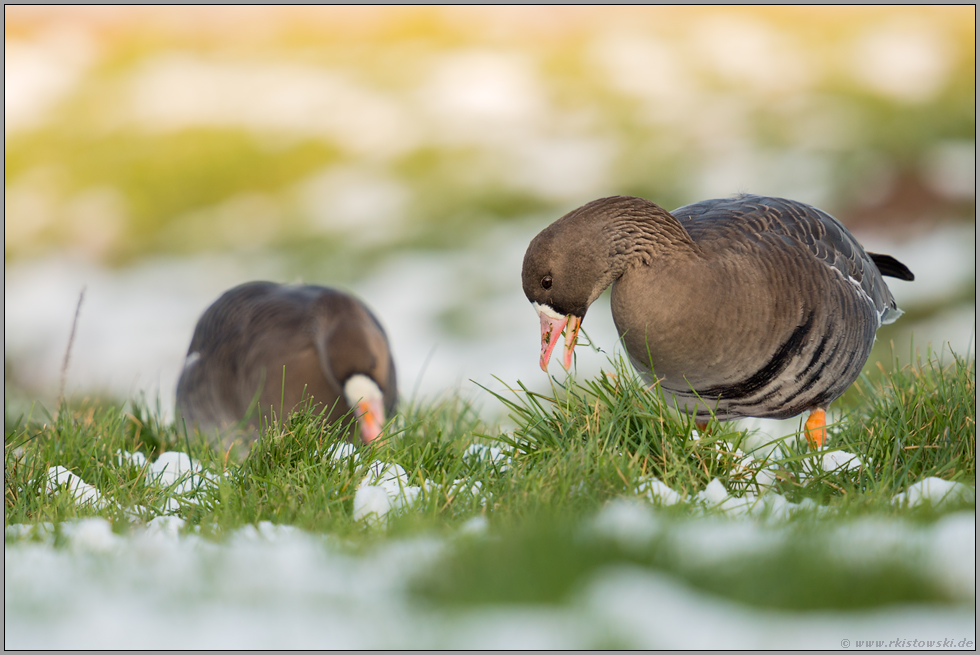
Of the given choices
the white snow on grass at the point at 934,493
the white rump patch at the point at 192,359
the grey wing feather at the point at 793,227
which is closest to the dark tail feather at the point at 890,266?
the grey wing feather at the point at 793,227

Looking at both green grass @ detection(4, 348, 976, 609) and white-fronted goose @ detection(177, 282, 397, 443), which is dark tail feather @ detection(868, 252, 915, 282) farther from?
white-fronted goose @ detection(177, 282, 397, 443)

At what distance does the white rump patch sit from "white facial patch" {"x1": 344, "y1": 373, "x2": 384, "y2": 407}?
60.5 inches

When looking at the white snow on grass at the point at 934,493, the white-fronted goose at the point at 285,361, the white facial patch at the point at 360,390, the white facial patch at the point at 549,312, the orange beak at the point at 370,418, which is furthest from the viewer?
the white-fronted goose at the point at 285,361

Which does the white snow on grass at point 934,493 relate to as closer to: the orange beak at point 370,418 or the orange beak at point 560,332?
the orange beak at point 560,332

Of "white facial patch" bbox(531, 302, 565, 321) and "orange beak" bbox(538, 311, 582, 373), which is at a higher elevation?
"white facial patch" bbox(531, 302, 565, 321)

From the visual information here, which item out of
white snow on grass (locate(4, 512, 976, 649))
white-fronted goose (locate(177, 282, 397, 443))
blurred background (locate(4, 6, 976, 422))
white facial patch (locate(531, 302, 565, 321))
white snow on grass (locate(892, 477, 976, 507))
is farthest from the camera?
blurred background (locate(4, 6, 976, 422))

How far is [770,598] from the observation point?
2670mm

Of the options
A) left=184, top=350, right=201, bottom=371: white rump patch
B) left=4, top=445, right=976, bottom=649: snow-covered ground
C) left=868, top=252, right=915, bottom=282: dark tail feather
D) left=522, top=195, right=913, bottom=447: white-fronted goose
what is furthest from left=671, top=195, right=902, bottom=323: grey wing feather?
left=184, top=350, right=201, bottom=371: white rump patch

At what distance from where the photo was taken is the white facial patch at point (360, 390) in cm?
629

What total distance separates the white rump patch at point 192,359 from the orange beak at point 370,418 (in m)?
1.73

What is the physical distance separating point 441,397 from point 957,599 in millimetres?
5118

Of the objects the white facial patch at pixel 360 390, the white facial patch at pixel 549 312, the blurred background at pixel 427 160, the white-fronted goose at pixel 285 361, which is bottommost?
the white facial patch at pixel 549 312

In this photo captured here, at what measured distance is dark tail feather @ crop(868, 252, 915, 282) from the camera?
654 centimetres

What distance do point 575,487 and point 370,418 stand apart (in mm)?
2549
